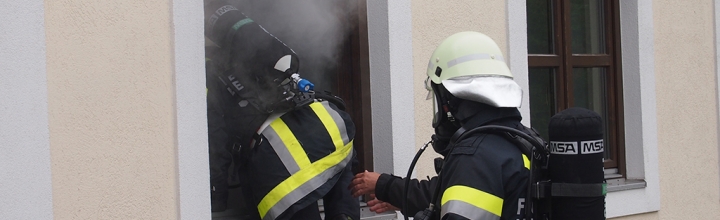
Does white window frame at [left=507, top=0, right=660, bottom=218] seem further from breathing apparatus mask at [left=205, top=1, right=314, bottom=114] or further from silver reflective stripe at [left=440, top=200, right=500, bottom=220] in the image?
silver reflective stripe at [left=440, top=200, right=500, bottom=220]

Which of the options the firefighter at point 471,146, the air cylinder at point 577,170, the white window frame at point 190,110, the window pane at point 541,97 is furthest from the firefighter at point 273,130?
the window pane at point 541,97

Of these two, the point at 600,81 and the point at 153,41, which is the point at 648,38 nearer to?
the point at 600,81

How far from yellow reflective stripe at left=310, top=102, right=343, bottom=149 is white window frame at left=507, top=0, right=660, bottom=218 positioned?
8.89ft

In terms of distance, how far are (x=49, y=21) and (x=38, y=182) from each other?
2.20 feet

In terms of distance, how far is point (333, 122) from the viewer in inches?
168

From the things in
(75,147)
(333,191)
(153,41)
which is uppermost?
(153,41)

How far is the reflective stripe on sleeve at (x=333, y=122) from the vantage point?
425cm

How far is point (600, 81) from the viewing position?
6578mm

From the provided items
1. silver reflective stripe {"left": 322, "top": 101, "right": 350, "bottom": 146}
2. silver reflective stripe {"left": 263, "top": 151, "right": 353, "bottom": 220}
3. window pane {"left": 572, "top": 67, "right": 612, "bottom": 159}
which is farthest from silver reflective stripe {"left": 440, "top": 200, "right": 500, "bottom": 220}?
window pane {"left": 572, "top": 67, "right": 612, "bottom": 159}

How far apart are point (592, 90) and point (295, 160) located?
3201 millimetres

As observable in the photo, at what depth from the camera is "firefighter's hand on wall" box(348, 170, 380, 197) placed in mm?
3887

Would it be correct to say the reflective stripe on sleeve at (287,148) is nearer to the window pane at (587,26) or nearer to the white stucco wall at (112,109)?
the white stucco wall at (112,109)

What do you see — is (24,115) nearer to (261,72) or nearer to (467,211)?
(261,72)

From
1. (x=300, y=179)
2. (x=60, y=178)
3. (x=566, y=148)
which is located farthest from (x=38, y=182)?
(x=566, y=148)
